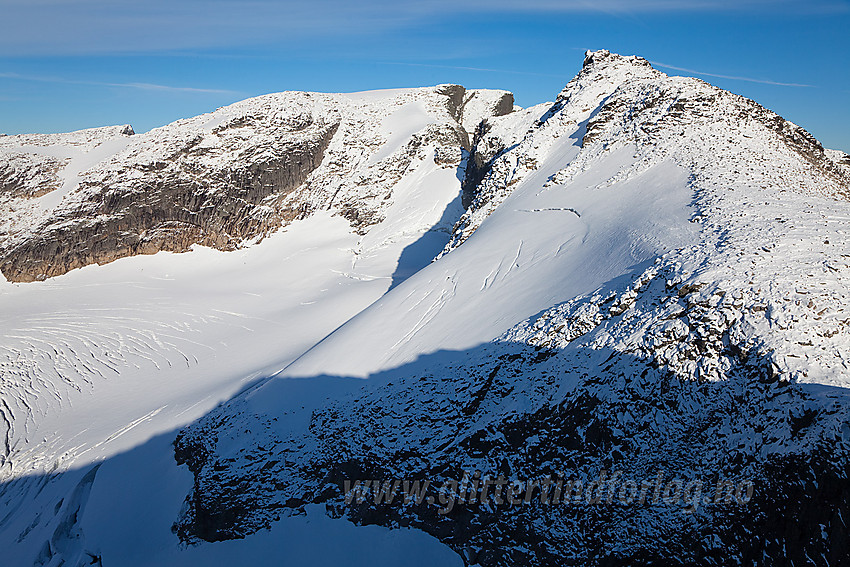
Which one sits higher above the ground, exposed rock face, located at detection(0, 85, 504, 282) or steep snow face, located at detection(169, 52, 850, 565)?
exposed rock face, located at detection(0, 85, 504, 282)

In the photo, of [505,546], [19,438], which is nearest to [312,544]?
[505,546]

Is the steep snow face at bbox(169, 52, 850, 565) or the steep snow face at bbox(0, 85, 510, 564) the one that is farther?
the steep snow face at bbox(0, 85, 510, 564)

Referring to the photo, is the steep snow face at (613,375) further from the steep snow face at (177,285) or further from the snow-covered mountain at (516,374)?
the steep snow face at (177,285)

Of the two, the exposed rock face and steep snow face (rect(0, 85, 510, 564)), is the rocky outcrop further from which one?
steep snow face (rect(0, 85, 510, 564))

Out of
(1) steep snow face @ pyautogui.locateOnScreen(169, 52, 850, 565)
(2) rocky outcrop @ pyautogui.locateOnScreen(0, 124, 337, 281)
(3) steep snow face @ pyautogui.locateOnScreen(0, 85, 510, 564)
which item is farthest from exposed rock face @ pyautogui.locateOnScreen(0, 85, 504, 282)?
(1) steep snow face @ pyautogui.locateOnScreen(169, 52, 850, 565)

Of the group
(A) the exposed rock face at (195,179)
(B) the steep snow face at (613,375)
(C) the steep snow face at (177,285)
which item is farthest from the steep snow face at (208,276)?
(B) the steep snow face at (613,375)

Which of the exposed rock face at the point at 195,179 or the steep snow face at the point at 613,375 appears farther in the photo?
the exposed rock face at the point at 195,179
